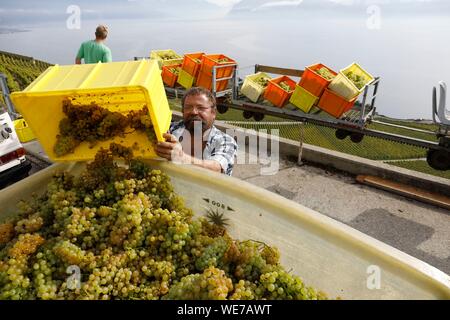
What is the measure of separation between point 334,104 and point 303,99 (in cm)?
82

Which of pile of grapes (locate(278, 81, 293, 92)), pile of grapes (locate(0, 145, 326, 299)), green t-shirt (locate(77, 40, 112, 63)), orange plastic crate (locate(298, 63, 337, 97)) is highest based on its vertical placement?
green t-shirt (locate(77, 40, 112, 63))

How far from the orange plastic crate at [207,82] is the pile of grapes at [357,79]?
3751 mm

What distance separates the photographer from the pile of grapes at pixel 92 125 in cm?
231

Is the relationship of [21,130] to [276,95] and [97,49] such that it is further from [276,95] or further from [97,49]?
[276,95]

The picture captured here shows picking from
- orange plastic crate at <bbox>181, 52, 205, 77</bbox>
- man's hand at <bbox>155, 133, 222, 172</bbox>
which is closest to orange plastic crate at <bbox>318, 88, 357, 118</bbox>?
orange plastic crate at <bbox>181, 52, 205, 77</bbox>

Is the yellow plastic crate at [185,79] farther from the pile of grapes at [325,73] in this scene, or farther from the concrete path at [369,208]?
the concrete path at [369,208]

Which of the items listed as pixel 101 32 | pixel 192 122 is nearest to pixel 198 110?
pixel 192 122

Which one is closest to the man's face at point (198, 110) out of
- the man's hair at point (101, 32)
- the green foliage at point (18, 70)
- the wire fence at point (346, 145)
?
the man's hair at point (101, 32)

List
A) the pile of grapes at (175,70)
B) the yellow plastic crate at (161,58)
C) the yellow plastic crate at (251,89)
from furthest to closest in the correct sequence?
the yellow plastic crate at (161,58)
the pile of grapes at (175,70)
the yellow plastic crate at (251,89)

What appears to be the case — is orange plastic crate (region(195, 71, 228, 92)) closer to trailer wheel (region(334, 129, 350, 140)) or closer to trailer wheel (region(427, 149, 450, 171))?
trailer wheel (region(334, 129, 350, 140))

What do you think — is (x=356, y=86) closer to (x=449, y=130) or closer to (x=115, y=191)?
(x=449, y=130)

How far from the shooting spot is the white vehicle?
477cm

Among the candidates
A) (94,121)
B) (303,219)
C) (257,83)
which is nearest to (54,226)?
(94,121)

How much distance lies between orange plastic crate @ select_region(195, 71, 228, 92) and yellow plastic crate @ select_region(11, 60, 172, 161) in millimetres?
7208
